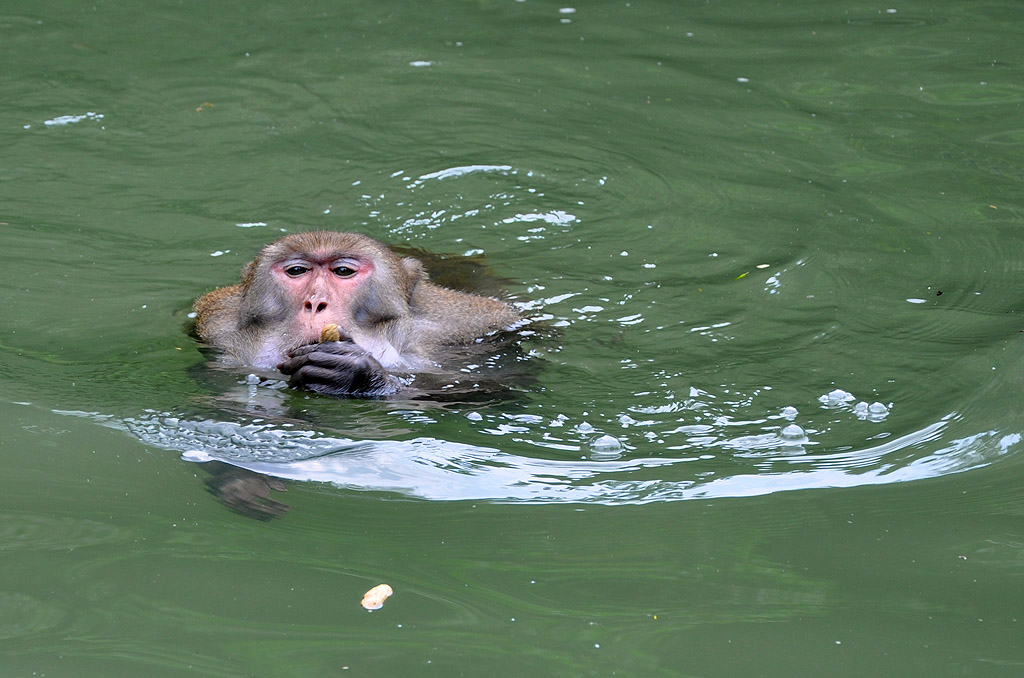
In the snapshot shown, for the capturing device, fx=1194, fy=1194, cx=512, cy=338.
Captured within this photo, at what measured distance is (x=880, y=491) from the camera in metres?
4.59

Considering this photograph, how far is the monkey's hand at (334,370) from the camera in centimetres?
546

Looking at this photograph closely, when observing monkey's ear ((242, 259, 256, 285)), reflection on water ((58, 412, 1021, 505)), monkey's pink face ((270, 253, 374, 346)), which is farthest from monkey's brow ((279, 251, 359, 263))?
reflection on water ((58, 412, 1021, 505))

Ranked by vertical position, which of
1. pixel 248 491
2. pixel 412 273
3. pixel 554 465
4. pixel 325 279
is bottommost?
pixel 554 465

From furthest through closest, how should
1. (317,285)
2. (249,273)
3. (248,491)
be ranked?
(249,273) < (317,285) < (248,491)

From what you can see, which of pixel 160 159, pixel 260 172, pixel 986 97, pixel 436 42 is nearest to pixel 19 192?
pixel 160 159

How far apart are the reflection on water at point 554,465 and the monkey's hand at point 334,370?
1.18 feet

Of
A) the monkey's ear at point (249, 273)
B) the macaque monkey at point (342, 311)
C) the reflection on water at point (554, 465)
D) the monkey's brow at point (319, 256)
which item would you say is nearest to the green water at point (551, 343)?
the reflection on water at point (554, 465)

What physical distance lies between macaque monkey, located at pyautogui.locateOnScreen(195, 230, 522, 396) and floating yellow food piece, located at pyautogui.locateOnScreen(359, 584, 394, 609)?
1901 mm

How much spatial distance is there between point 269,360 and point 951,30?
745 centimetres

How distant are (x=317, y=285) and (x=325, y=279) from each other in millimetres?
135

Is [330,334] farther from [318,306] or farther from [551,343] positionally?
[551,343]

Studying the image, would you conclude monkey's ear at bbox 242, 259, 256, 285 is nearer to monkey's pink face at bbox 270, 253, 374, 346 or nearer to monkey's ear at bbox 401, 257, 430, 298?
monkey's pink face at bbox 270, 253, 374, 346

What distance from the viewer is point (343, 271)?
620 centimetres

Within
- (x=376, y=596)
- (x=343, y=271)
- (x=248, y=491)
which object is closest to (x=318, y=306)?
(x=343, y=271)
